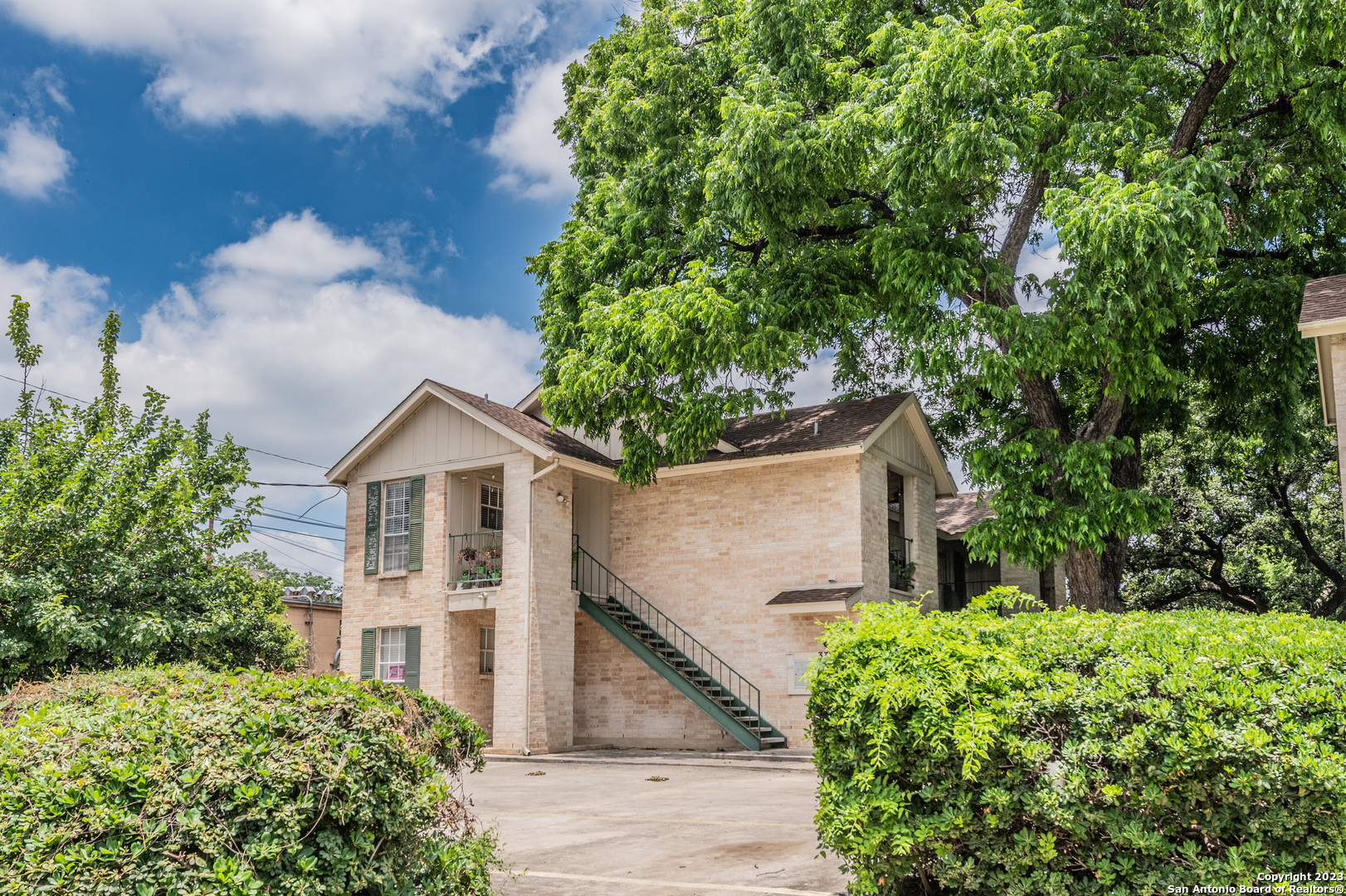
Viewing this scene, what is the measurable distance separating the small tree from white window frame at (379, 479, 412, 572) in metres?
8.24

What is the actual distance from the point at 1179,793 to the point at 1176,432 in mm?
16742

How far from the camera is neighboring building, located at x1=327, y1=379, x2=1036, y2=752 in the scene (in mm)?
19062

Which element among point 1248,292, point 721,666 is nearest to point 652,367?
point 721,666

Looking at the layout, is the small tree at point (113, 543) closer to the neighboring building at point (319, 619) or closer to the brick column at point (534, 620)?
the brick column at point (534, 620)

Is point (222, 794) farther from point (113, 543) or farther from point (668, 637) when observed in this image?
point (668, 637)

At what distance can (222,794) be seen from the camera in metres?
4.02

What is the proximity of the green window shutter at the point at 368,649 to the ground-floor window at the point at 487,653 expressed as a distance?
7.26 ft

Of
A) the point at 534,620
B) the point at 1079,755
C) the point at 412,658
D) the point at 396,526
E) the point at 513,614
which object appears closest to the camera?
the point at 1079,755

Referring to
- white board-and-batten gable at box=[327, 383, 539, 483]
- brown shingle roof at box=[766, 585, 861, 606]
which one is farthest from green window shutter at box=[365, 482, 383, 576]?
brown shingle roof at box=[766, 585, 861, 606]

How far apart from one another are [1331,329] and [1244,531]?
1823cm

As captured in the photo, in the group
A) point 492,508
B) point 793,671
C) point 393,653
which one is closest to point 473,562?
point 492,508

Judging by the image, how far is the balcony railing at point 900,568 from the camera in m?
20.8

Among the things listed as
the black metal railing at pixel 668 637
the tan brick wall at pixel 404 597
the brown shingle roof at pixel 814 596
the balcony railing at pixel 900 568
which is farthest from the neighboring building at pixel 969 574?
the tan brick wall at pixel 404 597

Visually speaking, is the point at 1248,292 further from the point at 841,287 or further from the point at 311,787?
the point at 311,787
